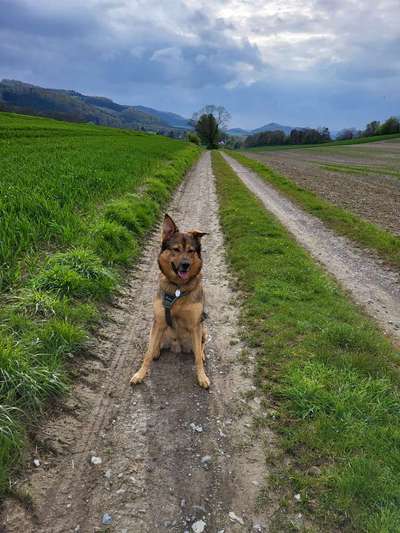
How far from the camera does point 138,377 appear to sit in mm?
4961

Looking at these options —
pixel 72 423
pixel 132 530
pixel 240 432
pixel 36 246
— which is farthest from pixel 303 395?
pixel 36 246

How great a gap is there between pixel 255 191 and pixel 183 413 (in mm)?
20428

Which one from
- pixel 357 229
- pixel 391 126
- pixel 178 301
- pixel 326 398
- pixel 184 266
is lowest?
pixel 326 398

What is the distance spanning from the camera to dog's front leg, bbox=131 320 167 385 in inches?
196

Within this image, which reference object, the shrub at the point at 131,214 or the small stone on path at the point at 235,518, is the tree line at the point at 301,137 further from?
the small stone on path at the point at 235,518

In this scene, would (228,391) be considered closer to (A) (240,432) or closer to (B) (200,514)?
(A) (240,432)

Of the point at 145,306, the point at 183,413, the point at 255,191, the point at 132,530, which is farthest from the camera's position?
the point at 255,191

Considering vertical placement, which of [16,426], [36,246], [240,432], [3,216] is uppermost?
[3,216]

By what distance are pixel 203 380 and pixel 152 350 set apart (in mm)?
825

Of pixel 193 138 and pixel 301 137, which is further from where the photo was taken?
pixel 301 137

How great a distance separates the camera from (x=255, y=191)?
77.0 feet

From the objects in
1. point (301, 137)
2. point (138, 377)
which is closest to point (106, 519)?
point (138, 377)

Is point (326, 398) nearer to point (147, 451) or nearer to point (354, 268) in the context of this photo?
point (147, 451)

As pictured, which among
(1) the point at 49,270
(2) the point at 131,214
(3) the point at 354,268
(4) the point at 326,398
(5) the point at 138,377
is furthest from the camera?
(2) the point at 131,214
